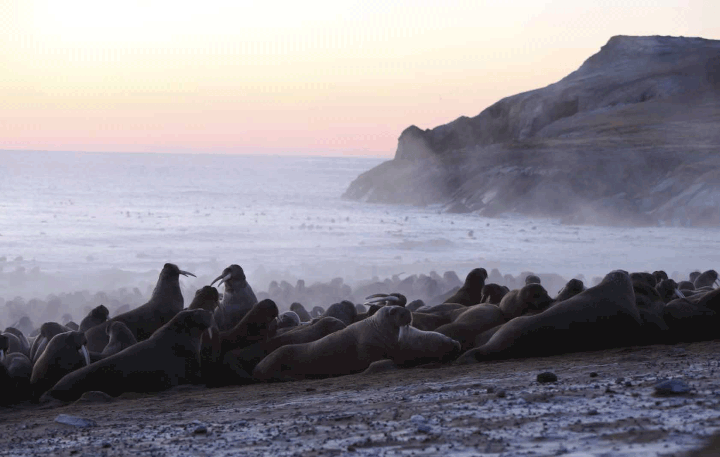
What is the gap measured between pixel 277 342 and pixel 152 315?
172cm

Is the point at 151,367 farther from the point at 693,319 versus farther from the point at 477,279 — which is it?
the point at 477,279

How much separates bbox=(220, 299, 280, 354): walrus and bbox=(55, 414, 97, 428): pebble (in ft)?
10.4

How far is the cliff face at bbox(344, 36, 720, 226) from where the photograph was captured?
125ft

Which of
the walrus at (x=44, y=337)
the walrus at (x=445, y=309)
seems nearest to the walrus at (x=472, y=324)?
the walrus at (x=445, y=309)

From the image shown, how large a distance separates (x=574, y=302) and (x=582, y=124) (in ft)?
154

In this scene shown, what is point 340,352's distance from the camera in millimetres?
8250

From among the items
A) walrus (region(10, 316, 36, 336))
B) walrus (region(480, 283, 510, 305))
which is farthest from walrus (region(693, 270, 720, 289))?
walrus (region(10, 316, 36, 336))

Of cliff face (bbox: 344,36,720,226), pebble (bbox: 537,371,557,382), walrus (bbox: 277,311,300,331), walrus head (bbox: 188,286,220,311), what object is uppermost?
cliff face (bbox: 344,36,720,226)

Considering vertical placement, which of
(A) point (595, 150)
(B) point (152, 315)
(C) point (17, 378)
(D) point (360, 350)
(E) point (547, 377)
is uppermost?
(A) point (595, 150)

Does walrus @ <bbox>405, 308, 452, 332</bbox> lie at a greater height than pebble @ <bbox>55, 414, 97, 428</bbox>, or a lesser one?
greater

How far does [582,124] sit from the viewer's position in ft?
175

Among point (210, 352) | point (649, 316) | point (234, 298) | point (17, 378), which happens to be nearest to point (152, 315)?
point (234, 298)

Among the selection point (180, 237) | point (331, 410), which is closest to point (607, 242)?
point (180, 237)

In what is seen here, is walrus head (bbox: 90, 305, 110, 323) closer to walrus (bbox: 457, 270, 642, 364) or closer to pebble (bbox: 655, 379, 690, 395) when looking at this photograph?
walrus (bbox: 457, 270, 642, 364)
